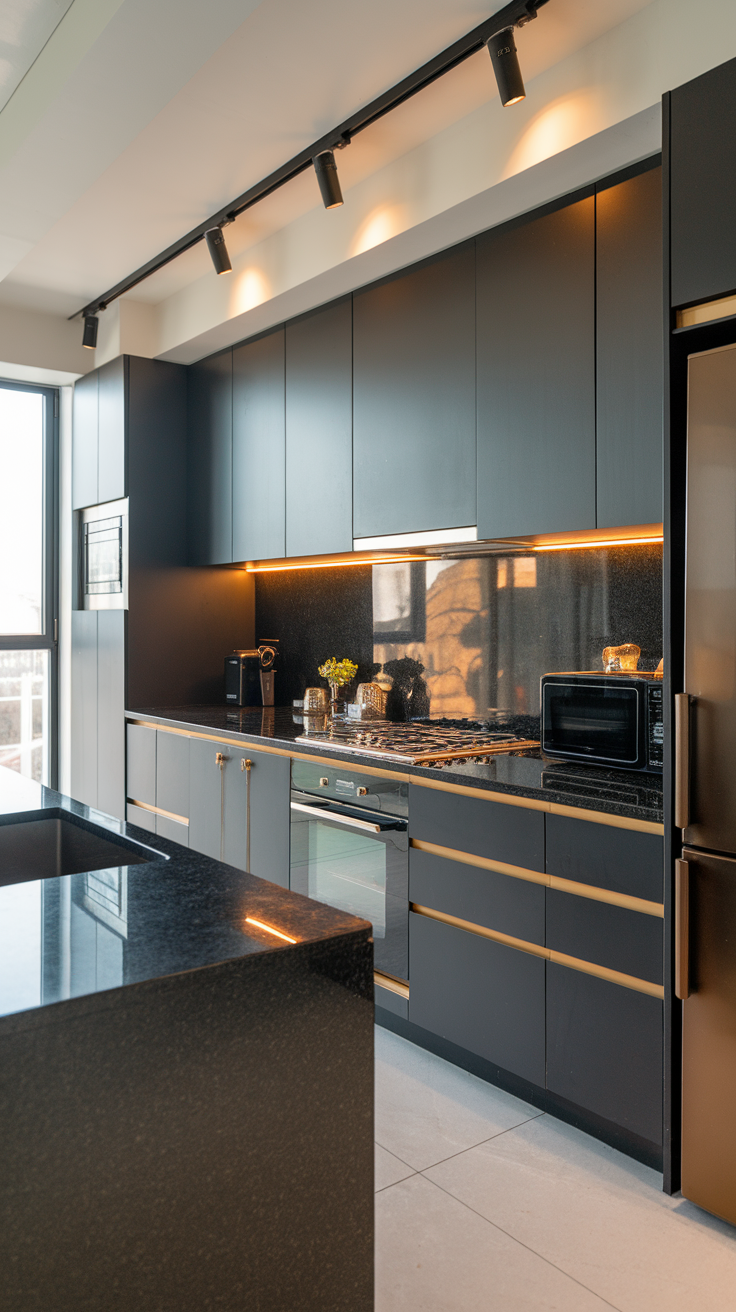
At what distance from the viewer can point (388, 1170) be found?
2039 millimetres

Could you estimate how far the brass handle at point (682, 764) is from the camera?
6.06 feet

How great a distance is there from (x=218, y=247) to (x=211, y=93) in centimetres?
73

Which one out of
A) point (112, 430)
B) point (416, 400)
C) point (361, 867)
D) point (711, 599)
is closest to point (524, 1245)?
point (361, 867)

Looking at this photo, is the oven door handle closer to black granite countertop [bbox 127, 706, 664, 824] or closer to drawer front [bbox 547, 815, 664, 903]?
black granite countertop [bbox 127, 706, 664, 824]

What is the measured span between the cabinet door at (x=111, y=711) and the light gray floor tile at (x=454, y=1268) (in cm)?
269

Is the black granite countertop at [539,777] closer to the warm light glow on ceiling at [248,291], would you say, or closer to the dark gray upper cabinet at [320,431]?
the dark gray upper cabinet at [320,431]

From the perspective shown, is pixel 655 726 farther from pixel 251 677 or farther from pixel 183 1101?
pixel 251 677

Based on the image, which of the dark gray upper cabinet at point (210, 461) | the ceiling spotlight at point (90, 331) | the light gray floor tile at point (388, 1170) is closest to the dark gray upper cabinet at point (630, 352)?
the light gray floor tile at point (388, 1170)

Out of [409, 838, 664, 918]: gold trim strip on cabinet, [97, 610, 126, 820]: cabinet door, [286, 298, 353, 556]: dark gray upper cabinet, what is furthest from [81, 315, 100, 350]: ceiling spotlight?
[409, 838, 664, 918]: gold trim strip on cabinet

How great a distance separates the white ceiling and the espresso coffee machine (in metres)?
1.84

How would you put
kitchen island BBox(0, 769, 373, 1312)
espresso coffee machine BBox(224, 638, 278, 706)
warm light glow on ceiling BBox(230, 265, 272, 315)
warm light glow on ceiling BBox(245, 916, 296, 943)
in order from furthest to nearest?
1. espresso coffee machine BBox(224, 638, 278, 706)
2. warm light glow on ceiling BBox(230, 265, 272, 315)
3. warm light glow on ceiling BBox(245, 916, 296, 943)
4. kitchen island BBox(0, 769, 373, 1312)

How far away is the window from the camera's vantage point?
468 centimetres

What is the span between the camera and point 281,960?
37.2 inches

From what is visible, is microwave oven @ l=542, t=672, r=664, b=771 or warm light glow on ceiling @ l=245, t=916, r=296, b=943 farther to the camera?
microwave oven @ l=542, t=672, r=664, b=771
